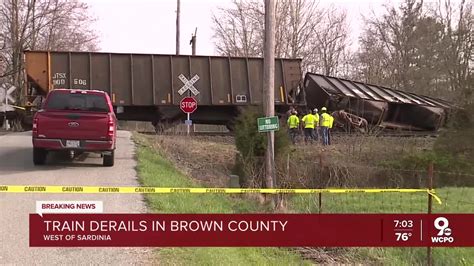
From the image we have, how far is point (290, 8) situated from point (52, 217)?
156ft

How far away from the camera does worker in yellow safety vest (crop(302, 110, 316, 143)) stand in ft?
75.6

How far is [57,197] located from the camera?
9.62 m

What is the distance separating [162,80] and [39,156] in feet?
37.5

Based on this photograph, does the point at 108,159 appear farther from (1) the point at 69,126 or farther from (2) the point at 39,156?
(2) the point at 39,156

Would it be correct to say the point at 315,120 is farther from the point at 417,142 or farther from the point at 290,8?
the point at 290,8

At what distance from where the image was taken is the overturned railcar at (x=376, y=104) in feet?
84.1

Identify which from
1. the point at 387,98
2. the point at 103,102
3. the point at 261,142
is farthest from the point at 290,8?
the point at 103,102

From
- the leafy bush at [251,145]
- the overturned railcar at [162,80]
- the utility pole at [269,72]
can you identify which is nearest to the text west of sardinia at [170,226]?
the utility pole at [269,72]

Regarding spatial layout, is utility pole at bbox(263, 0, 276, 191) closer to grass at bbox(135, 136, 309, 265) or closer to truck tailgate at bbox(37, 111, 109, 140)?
grass at bbox(135, 136, 309, 265)

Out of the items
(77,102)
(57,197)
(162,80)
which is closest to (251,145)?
(77,102)

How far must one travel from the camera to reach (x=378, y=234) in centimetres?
655

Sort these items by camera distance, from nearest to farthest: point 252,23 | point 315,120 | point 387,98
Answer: point 315,120, point 387,98, point 252,23

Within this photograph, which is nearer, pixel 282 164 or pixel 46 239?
pixel 46 239

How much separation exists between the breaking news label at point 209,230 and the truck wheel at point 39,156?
741cm
